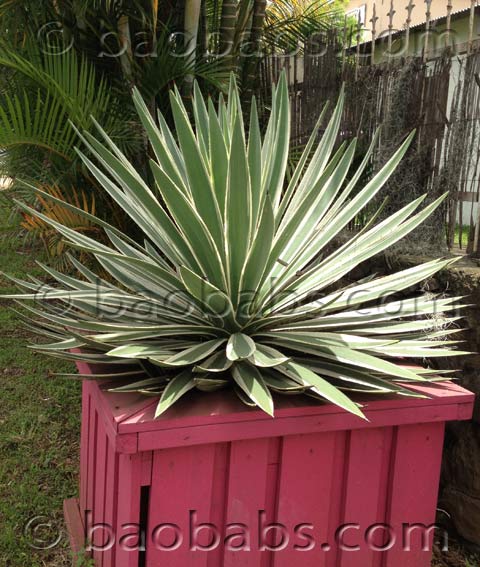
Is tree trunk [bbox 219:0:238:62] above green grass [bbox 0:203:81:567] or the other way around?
above

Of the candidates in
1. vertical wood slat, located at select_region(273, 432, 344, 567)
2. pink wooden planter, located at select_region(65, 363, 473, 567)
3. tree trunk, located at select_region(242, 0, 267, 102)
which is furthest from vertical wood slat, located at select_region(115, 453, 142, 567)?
tree trunk, located at select_region(242, 0, 267, 102)

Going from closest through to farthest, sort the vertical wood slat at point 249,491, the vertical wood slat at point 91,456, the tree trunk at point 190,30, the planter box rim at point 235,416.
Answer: the planter box rim at point 235,416 < the vertical wood slat at point 249,491 < the vertical wood slat at point 91,456 < the tree trunk at point 190,30

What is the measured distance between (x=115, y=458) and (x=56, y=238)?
217 centimetres

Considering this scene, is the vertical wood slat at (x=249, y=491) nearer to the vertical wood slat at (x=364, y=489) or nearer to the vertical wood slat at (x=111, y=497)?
the vertical wood slat at (x=364, y=489)

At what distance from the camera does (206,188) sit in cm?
193

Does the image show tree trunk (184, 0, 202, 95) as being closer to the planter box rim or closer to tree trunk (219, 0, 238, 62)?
tree trunk (219, 0, 238, 62)

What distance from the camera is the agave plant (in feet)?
5.95

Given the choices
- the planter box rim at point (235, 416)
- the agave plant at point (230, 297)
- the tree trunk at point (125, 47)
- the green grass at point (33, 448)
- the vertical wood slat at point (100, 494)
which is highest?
the tree trunk at point (125, 47)

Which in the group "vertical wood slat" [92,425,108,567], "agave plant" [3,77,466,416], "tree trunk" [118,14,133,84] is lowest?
"vertical wood slat" [92,425,108,567]

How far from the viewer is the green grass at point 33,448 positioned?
8.71 ft

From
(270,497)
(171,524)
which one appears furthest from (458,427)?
(171,524)

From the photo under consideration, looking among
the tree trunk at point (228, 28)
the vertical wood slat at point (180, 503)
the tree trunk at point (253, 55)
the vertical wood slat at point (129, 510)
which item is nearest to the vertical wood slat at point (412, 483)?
the vertical wood slat at point (180, 503)

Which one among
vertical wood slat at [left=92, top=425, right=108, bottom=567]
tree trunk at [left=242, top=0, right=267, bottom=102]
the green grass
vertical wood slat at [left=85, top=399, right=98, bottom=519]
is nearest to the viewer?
vertical wood slat at [left=92, top=425, right=108, bottom=567]

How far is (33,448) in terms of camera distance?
3439mm
